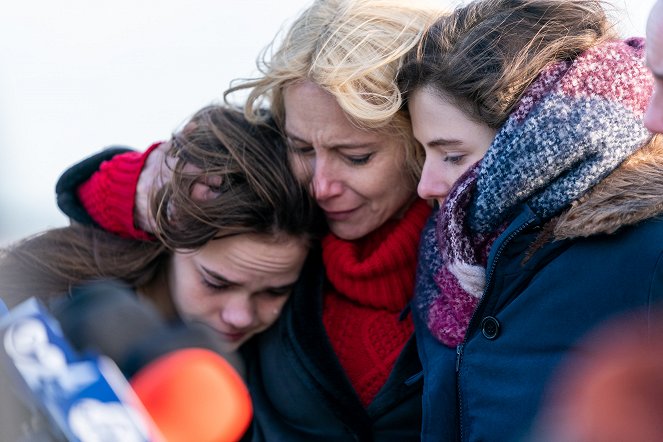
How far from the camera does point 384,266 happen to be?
2051mm

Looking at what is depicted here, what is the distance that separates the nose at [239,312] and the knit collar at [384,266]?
0.22 m

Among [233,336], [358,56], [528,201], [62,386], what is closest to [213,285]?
[233,336]

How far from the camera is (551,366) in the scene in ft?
4.93

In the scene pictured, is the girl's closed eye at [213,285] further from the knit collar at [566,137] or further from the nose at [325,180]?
the knit collar at [566,137]

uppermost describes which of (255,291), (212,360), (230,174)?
(212,360)

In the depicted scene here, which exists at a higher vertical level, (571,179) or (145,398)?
(145,398)

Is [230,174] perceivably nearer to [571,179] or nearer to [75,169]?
[75,169]

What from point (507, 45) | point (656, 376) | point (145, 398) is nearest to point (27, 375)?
point (145, 398)

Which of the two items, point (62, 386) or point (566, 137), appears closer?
point (62, 386)

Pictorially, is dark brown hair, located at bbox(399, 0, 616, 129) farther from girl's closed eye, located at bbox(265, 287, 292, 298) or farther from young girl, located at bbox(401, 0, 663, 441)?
girl's closed eye, located at bbox(265, 287, 292, 298)

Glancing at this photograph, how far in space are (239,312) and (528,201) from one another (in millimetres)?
880

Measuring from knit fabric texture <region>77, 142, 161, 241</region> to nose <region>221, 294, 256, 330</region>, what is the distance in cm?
27

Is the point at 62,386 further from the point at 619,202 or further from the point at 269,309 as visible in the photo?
the point at 269,309

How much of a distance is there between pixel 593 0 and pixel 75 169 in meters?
1.44
